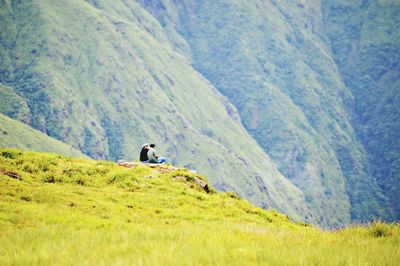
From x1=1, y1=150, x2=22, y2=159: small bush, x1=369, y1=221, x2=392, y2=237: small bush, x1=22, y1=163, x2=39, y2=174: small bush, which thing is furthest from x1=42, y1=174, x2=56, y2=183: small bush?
x1=369, y1=221, x2=392, y2=237: small bush

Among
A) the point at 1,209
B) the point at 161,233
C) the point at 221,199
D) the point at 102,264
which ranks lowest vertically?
the point at 221,199

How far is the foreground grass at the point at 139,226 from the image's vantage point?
9.77 metres

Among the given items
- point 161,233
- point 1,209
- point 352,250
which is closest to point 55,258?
point 161,233

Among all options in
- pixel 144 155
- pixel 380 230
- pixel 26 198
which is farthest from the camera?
pixel 144 155

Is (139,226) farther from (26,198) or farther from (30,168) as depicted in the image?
(30,168)

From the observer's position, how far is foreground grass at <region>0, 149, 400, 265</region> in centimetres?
977

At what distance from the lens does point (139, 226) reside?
16.1 metres

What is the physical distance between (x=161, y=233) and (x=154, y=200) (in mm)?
13526

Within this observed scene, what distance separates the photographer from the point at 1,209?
1839 cm

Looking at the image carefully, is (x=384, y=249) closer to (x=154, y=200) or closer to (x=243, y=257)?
(x=243, y=257)

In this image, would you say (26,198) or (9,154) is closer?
(26,198)

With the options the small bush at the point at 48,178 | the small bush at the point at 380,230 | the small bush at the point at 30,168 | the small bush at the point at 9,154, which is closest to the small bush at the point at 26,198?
the small bush at the point at 48,178

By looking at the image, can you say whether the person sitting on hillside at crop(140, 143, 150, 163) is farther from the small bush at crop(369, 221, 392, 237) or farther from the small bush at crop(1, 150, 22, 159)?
the small bush at crop(369, 221, 392, 237)

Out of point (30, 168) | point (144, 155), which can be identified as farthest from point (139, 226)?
point (144, 155)
